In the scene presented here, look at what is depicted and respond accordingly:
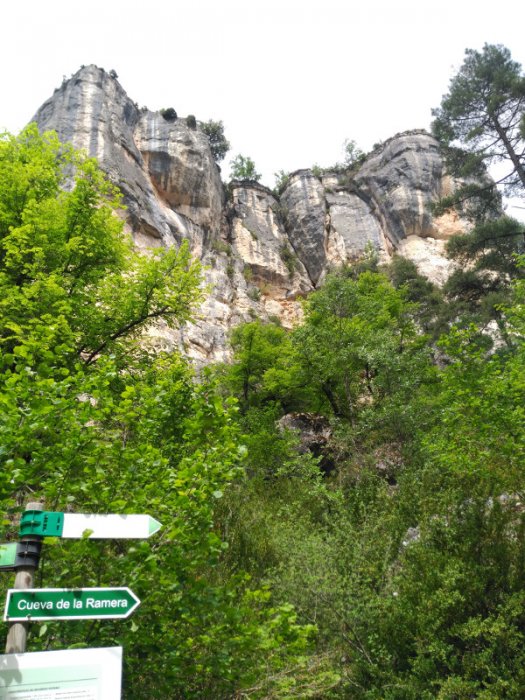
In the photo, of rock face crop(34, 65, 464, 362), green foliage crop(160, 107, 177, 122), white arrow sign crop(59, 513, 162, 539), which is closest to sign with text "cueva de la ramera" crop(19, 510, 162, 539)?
white arrow sign crop(59, 513, 162, 539)

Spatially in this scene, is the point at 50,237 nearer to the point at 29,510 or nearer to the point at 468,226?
the point at 29,510

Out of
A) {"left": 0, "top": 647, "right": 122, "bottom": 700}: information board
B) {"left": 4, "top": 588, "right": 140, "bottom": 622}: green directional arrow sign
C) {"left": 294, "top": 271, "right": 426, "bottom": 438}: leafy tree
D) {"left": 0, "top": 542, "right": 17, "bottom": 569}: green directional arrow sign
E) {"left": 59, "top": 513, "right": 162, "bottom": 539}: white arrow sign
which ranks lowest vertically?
{"left": 0, "top": 647, "right": 122, "bottom": 700}: information board

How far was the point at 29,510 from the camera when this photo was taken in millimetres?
3221

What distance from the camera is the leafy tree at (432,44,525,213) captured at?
2016 cm

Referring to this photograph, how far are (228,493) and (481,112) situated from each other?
19.6 metres

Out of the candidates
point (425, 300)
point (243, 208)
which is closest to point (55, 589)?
point (425, 300)

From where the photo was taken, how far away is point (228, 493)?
11.8 m

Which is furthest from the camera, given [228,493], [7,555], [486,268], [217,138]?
[217,138]

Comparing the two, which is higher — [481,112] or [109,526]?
[481,112]

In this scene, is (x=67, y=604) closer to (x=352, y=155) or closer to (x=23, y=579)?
(x=23, y=579)

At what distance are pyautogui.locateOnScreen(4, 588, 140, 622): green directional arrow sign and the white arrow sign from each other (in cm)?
33

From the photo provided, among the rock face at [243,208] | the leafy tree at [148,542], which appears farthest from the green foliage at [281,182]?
the leafy tree at [148,542]

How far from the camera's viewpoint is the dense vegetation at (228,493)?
3904 mm

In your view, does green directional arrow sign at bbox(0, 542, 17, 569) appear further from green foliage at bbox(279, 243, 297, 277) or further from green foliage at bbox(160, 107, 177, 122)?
green foliage at bbox(160, 107, 177, 122)
